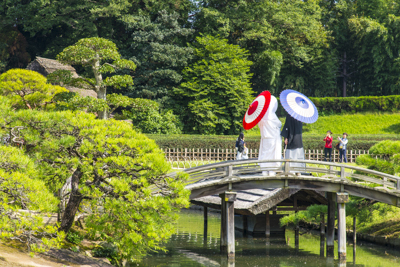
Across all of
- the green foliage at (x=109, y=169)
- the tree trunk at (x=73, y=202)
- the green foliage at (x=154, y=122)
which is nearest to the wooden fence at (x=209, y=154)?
the green foliage at (x=154, y=122)

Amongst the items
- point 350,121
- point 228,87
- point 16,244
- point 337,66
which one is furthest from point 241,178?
point 337,66

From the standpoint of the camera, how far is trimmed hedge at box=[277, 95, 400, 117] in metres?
39.2

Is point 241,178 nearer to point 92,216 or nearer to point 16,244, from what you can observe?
point 92,216

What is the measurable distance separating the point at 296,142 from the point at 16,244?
883cm

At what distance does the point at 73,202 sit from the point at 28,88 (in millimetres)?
10640

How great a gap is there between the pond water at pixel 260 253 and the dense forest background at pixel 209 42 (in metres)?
15.9

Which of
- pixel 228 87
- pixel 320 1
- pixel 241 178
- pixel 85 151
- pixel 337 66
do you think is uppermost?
pixel 320 1

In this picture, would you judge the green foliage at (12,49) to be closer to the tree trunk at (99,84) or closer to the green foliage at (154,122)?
the green foliage at (154,122)

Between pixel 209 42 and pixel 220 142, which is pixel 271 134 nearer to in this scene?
pixel 220 142

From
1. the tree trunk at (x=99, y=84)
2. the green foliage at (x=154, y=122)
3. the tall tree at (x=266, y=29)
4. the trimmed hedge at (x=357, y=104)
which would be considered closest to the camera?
the tree trunk at (x=99, y=84)

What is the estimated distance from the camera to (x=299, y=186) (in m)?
14.3

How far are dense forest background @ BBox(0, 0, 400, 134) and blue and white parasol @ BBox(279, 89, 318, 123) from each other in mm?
18173

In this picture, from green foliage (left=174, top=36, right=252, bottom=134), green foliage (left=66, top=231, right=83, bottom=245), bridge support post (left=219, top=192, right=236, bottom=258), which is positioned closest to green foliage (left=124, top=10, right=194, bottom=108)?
green foliage (left=174, top=36, right=252, bottom=134)

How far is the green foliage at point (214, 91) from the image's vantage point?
107 ft
